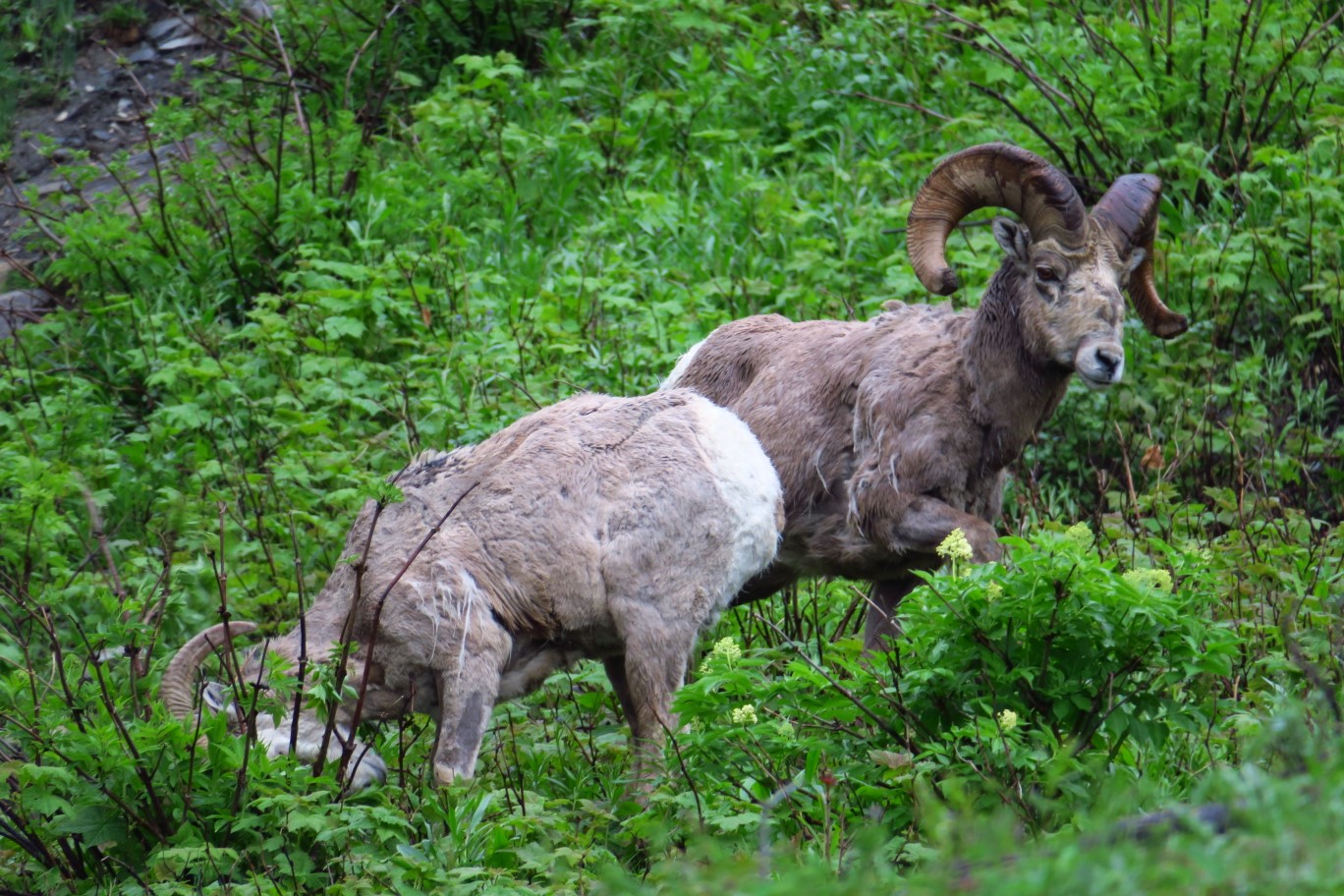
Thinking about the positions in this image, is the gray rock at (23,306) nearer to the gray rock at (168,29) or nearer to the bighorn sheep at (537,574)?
the gray rock at (168,29)

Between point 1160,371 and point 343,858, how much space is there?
5.34 meters

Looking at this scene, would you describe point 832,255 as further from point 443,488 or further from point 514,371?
point 443,488

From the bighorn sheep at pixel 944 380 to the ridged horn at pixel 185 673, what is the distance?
84.9 inches

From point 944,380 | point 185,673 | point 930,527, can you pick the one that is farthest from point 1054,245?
point 185,673

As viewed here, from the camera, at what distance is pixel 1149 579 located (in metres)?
3.98

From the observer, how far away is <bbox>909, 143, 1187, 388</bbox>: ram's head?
229 inches

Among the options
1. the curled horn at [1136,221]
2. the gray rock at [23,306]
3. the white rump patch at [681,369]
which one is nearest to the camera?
the curled horn at [1136,221]

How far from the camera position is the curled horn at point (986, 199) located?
5984 millimetres

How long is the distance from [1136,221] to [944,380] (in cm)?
102

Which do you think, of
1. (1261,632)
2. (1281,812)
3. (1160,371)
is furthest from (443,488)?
(1160,371)

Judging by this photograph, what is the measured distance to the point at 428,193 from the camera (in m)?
10.4

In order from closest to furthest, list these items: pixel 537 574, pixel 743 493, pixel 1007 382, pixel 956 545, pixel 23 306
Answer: pixel 956 545
pixel 537 574
pixel 743 493
pixel 1007 382
pixel 23 306

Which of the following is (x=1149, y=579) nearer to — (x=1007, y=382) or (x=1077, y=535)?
(x=1077, y=535)

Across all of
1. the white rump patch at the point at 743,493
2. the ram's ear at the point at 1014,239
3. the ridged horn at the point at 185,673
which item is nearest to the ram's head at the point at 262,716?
the ridged horn at the point at 185,673
